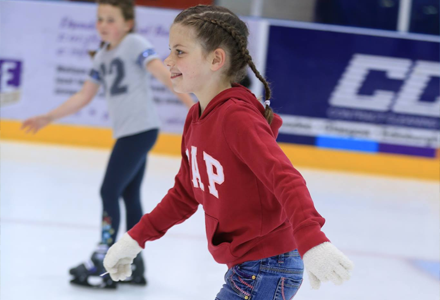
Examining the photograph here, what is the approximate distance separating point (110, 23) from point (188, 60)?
5.10 ft

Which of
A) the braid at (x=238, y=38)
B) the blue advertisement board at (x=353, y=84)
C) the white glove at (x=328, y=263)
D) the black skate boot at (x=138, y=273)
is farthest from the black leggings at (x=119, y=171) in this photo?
the blue advertisement board at (x=353, y=84)

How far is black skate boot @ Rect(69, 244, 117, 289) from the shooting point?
9.37 feet

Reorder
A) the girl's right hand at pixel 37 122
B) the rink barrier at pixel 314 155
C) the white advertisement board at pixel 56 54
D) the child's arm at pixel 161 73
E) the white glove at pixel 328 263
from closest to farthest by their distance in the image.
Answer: the white glove at pixel 328 263 < the child's arm at pixel 161 73 < the girl's right hand at pixel 37 122 < the white advertisement board at pixel 56 54 < the rink barrier at pixel 314 155

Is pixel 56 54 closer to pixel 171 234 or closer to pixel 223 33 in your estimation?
pixel 171 234

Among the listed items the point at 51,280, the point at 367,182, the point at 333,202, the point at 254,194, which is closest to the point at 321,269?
the point at 254,194

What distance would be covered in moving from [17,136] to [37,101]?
0.57 meters

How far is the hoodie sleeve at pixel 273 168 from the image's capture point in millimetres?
1224

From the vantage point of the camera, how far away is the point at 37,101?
6152 millimetres

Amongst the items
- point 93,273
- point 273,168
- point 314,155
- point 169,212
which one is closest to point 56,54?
point 314,155

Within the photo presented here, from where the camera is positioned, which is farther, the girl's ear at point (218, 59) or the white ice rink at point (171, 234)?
the white ice rink at point (171, 234)

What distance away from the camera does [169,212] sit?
5.59 feet

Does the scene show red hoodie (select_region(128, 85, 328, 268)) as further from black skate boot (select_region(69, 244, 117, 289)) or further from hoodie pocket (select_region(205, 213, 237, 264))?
black skate boot (select_region(69, 244, 117, 289))

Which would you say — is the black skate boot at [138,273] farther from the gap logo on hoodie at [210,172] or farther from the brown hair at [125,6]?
the gap logo on hoodie at [210,172]

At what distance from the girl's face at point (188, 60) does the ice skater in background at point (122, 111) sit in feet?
4.09
